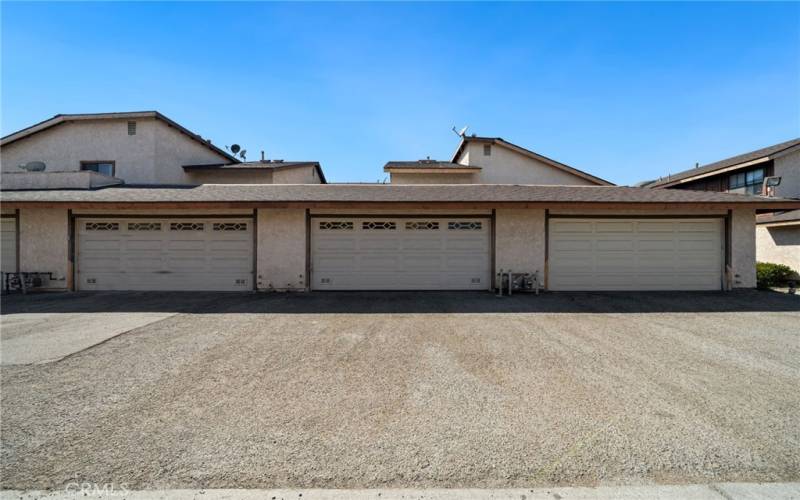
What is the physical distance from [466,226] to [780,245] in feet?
49.3

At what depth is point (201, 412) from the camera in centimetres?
342

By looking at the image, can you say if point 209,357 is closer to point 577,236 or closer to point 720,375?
point 720,375

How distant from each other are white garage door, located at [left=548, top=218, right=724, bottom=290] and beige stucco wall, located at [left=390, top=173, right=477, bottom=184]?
8012 millimetres

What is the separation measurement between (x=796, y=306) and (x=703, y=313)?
3179 millimetres

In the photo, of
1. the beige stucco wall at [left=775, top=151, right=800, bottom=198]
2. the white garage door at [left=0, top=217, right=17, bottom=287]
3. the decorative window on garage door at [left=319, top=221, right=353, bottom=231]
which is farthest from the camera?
the beige stucco wall at [left=775, top=151, right=800, bottom=198]

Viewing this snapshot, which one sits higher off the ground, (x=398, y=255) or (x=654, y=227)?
(x=654, y=227)

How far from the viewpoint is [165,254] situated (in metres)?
10.6

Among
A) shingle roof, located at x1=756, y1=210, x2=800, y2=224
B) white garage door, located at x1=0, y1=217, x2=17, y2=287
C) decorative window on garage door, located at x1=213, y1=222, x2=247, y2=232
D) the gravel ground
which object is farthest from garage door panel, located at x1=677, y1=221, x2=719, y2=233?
white garage door, located at x1=0, y1=217, x2=17, y2=287

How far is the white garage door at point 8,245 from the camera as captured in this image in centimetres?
1061

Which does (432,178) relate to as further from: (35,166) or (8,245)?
(35,166)

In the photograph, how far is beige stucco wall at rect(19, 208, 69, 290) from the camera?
10570 millimetres

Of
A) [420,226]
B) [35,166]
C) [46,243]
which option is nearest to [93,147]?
[35,166]

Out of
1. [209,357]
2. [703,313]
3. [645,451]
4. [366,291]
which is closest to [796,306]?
[703,313]

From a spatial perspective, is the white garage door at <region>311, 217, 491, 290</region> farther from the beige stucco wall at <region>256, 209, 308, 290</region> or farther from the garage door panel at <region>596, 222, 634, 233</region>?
the garage door panel at <region>596, 222, 634, 233</region>
